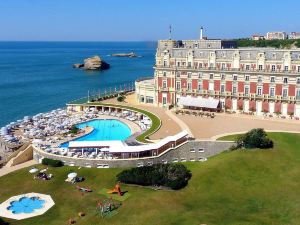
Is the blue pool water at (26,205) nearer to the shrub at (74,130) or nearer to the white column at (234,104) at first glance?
the shrub at (74,130)

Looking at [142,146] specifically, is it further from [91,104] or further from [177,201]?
[91,104]

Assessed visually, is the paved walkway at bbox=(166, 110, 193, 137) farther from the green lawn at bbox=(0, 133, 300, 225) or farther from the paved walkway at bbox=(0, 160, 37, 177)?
the paved walkway at bbox=(0, 160, 37, 177)

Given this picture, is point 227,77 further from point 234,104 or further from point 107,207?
point 107,207

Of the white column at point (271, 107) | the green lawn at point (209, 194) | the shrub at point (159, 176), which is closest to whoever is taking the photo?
the green lawn at point (209, 194)

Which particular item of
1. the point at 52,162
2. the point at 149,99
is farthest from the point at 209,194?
the point at 149,99

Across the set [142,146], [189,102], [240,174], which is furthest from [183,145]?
[189,102]

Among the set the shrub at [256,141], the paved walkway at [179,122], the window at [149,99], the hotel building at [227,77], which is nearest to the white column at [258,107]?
the hotel building at [227,77]

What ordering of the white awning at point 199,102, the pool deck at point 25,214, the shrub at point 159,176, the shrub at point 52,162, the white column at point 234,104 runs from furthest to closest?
the white awning at point 199,102
the white column at point 234,104
the shrub at point 52,162
the shrub at point 159,176
the pool deck at point 25,214

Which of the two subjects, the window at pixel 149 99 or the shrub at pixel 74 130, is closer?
the shrub at pixel 74 130
